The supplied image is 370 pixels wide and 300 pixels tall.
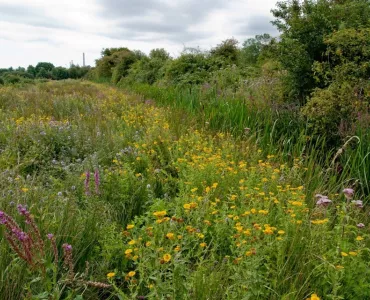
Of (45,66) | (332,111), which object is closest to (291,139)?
(332,111)

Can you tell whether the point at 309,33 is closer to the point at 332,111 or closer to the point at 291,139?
the point at 332,111

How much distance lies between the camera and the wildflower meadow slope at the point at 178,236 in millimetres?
1850

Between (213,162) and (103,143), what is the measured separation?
214 cm

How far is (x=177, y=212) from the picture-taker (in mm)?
2697

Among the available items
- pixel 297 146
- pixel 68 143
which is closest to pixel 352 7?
pixel 297 146

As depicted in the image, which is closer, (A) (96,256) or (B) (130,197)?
(A) (96,256)

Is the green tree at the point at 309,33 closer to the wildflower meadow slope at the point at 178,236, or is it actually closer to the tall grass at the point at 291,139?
the tall grass at the point at 291,139

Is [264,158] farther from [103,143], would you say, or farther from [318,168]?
[103,143]

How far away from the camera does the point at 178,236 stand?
1.92 metres

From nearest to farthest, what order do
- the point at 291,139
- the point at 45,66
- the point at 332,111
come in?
the point at 291,139, the point at 332,111, the point at 45,66

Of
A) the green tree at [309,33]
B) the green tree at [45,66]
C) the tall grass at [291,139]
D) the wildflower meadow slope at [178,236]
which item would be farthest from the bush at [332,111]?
the green tree at [45,66]

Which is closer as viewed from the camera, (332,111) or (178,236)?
(178,236)

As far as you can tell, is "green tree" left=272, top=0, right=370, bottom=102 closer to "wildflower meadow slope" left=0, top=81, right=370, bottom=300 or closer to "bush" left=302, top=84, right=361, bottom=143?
"bush" left=302, top=84, right=361, bottom=143

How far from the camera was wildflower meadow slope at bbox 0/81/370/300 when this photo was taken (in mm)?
1850
